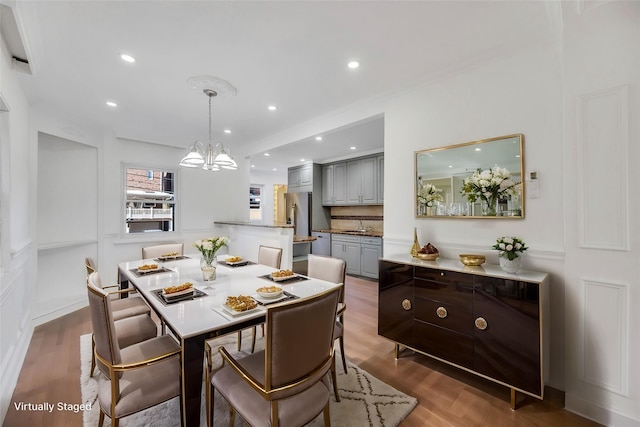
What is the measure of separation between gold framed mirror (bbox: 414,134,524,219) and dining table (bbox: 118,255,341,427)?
51.9 inches

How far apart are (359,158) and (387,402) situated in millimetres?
4492

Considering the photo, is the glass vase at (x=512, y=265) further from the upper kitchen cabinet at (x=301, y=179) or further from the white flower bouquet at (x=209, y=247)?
the upper kitchen cabinet at (x=301, y=179)

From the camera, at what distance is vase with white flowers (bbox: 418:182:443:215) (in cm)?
255

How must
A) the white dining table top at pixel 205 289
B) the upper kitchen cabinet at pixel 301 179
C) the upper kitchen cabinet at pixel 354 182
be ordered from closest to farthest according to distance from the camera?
the white dining table top at pixel 205 289, the upper kitchen cabinet at pixel 354 182, the upper kitchen cabinet at pixel 301 179

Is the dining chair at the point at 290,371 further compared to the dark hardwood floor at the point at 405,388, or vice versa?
the dark hardwood floor at the point at 405,388

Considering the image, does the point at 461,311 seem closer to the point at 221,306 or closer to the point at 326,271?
the point at 326,271

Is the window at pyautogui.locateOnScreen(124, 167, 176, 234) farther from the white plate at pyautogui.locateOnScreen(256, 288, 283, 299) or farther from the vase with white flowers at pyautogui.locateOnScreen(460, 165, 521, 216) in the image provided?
the vase with white flowers at pyautogui.locateOnScreen(460, 165, 521, 216)

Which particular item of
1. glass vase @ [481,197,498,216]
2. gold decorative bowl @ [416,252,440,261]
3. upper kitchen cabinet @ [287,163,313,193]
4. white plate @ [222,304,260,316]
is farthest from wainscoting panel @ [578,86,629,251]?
upper kitchen cabinet @ [287,163,313,193]

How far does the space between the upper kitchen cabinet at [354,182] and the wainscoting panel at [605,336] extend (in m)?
3.67

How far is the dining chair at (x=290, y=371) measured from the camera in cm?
115

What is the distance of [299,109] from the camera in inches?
132

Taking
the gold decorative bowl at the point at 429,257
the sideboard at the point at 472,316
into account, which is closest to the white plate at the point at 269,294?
the sideboard at the point at 472,316

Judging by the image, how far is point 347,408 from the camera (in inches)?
71.1

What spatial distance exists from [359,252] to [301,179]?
7.84 feet
